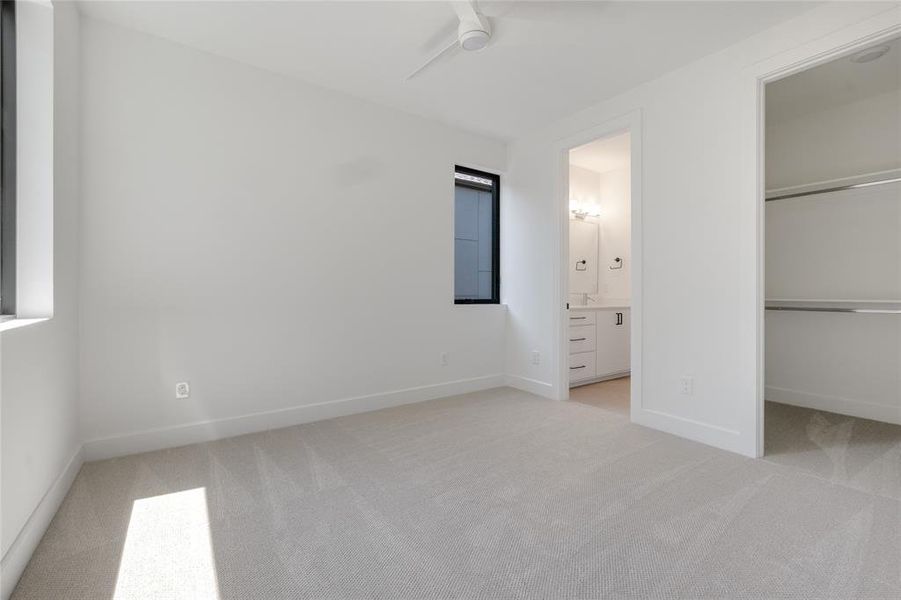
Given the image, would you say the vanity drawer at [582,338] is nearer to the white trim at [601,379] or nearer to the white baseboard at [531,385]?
the white trim at [601,379]

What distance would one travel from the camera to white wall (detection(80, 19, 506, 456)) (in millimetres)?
2395

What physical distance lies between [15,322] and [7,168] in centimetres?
70

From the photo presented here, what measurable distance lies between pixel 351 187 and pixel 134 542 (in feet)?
8.41

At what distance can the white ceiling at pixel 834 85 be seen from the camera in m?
2.80

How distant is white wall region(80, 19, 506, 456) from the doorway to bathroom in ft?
4.64

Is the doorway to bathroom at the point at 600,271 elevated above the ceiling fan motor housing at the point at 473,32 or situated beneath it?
situated beneath

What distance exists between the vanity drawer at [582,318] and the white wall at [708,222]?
1074 mm

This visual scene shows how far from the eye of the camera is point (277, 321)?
9.66 ft

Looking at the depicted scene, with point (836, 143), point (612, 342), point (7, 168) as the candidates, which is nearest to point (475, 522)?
point (7, 168)

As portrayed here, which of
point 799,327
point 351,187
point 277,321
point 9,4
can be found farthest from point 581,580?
point 799,327

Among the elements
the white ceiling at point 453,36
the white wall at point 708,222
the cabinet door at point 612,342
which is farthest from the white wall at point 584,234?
the white ceiling at point 453,36

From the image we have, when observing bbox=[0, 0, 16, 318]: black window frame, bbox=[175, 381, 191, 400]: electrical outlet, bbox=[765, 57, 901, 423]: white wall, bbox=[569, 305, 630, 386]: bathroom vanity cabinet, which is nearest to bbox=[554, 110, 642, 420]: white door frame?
bbox=[569, 305, 630, 386]: bathroom vanity cabinet

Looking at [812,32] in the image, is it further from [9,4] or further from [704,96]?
[9,4]

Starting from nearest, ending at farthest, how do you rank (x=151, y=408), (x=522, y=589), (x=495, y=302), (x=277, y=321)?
(x=522, y=589)
(x=151, y=408)
(x=277, y=321)
(x=495, y=302)
